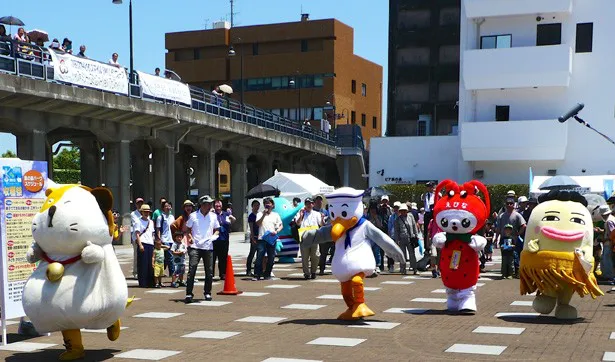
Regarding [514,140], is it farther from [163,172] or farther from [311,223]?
[311,223]

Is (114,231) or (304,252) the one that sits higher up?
(114,231)

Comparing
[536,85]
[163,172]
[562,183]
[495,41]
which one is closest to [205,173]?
[163,172]

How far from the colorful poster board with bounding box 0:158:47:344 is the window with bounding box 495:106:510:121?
110 feet

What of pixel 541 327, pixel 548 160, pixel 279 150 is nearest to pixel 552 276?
pixel 541 327

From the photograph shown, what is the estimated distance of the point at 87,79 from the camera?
26031 mm

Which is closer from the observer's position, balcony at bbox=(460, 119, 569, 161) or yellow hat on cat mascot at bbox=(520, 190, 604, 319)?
yellow hat on cat mascot at bbox=(520, 190, 604, 319)

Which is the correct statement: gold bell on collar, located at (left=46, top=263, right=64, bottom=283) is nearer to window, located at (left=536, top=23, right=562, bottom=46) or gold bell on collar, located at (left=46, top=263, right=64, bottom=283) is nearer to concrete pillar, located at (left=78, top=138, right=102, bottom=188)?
concrete pillar, located at (left=78, top=138, right=102, bottom=188)

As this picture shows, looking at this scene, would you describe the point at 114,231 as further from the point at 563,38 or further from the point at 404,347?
the point at 563,38

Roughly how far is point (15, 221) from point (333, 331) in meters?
4.40

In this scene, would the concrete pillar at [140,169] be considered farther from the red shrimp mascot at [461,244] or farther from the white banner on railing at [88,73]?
the red shrimp mascot at [461,244]

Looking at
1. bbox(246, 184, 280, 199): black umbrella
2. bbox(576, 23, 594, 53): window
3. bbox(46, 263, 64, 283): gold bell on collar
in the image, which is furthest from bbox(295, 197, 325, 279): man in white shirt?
bbox(576, 23, 594, 53): window

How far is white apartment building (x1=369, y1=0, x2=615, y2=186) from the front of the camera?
39031mm

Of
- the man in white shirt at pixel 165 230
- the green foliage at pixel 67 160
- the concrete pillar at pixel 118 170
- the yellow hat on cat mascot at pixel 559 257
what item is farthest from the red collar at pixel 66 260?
the green foliage at pixel 67 160

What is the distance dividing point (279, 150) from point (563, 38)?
1909 centimetres
